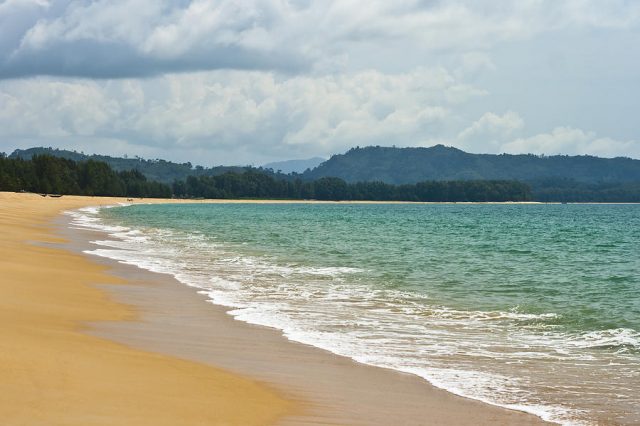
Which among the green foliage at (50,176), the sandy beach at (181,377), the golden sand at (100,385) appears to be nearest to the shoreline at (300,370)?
the sandy beach at (181,377)

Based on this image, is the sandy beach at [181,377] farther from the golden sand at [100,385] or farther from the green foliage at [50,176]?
the green foliage at [50,176]

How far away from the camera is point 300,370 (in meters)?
11.0

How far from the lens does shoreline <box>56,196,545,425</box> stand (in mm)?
8734

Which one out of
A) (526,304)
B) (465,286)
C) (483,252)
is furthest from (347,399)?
(483,252)

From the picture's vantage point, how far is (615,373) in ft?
37.8

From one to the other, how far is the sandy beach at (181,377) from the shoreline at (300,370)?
2 cm

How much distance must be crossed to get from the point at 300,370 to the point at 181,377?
6.49 ft

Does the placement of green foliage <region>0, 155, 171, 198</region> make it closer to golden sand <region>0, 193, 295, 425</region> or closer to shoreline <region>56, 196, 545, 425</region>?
shoreline <region>56, 196, 545, 425</region>

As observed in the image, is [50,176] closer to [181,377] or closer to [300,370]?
[300,370]

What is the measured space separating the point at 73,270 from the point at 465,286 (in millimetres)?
12695

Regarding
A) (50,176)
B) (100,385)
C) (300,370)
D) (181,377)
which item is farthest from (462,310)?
(50,176)

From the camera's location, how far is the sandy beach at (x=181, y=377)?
7.98 metres

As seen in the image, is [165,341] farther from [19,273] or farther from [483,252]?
[483,252]

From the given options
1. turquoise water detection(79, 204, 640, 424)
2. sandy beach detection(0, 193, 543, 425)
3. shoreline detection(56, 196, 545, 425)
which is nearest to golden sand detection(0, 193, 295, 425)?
sandy beach detection(0, 193, 543, 425)
